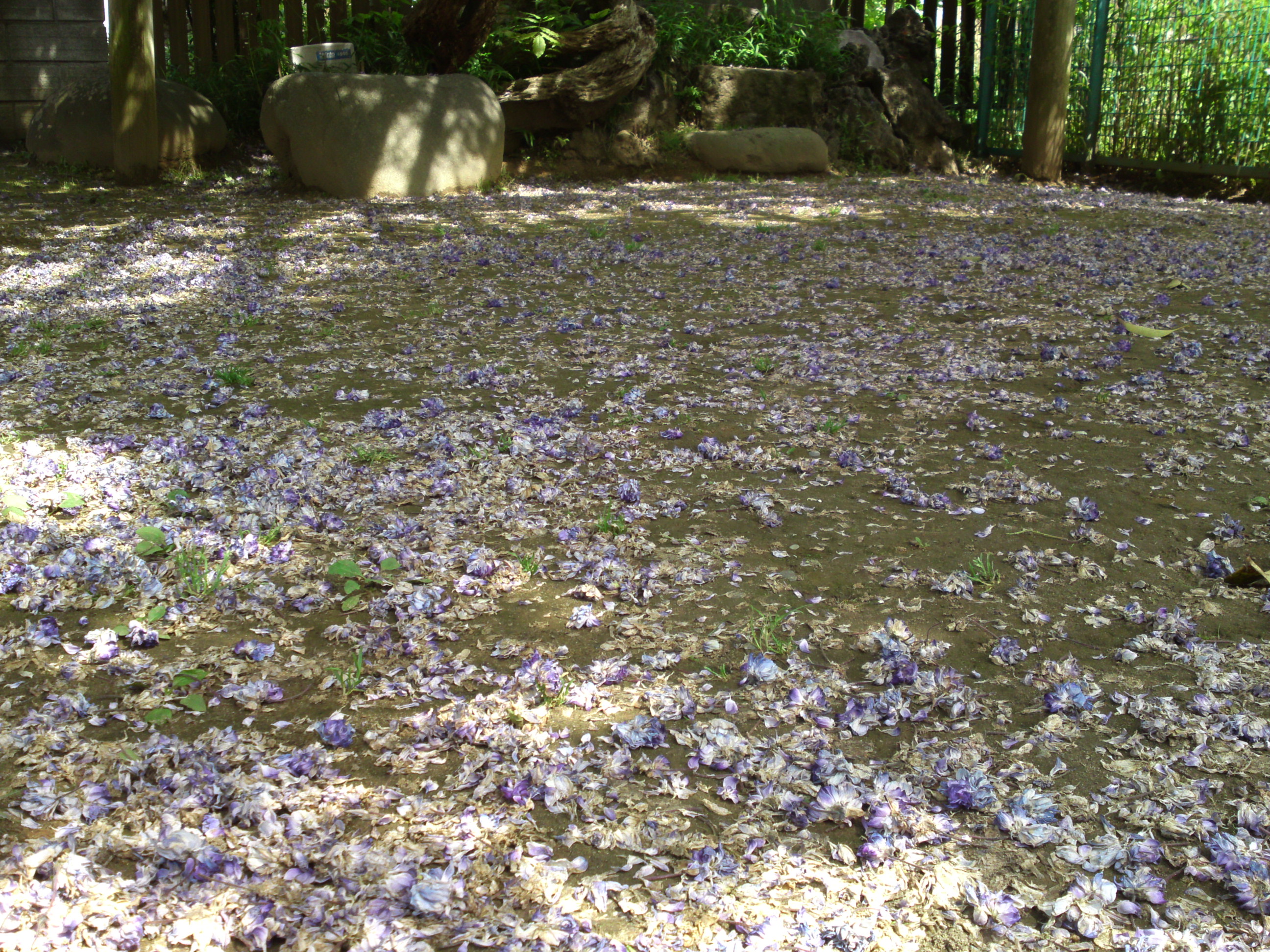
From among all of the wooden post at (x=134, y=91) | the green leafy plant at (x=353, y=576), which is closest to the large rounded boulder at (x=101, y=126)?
the wooden post at (x=134, y=91)

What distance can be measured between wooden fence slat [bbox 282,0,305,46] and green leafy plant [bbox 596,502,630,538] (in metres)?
12.4

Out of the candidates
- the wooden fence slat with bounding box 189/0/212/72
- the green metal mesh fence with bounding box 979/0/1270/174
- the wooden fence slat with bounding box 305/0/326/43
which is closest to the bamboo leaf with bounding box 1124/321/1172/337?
the green metal mesh fence with bounding box 979/0/1270/174

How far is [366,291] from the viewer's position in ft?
22.3

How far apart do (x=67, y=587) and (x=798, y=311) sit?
464 cm

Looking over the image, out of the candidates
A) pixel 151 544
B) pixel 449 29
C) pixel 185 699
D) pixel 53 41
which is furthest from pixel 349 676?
pixel 53 41

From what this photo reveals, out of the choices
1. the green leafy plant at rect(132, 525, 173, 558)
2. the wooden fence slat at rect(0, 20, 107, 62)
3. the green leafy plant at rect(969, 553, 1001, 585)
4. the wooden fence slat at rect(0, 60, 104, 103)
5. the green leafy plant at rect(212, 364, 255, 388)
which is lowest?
the green leafy plant at rect(969, 553, 1001, 585)

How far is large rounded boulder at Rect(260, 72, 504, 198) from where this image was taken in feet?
32.1

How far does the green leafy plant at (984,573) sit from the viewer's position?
2963mm

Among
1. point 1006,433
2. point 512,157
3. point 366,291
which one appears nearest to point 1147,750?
point 1006,433

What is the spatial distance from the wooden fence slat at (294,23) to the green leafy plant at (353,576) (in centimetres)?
1250

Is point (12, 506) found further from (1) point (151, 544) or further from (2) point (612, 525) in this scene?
(2) point (612, 525)

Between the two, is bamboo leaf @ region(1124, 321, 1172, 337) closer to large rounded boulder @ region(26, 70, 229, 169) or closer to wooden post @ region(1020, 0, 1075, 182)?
wooden post @ region(1020, 0, 1075, 182)

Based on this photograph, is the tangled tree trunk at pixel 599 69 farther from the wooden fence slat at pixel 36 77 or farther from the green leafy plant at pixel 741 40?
the wooden fence slat at pixel 36 77

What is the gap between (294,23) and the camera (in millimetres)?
13336
